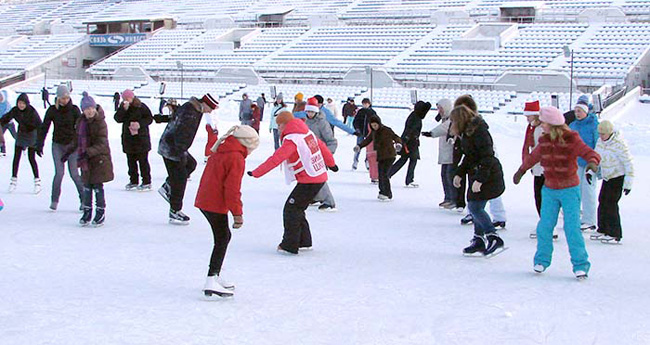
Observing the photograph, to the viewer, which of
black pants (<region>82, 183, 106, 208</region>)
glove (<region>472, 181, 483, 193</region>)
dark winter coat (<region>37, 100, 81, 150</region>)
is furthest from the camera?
dark winter coat (<region>37, 100, 81, 150</region>)

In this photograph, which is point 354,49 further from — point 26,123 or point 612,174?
point 612,174

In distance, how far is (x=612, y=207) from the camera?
712 cm

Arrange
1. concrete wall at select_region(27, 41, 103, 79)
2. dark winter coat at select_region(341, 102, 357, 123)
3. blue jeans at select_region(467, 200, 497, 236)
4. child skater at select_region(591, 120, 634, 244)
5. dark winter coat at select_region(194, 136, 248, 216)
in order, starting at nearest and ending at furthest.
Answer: dark winter coat at select_region(194, 136, 248, 216), blue jeans at select_region(467, 200, 497, 236), child skater at select_region(591, 120, 634, 244), dark winter coat at select_region(341, 102, 357, 123), concrete wall at select_region(27, 41, 103, 79)

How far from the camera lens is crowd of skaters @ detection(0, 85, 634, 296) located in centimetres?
504

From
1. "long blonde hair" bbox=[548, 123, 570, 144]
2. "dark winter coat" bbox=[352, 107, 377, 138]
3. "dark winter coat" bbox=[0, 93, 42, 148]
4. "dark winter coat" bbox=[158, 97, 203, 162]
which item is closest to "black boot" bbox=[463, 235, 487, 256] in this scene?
"long blonde hair" bbox=[548, 123, 570, 144]

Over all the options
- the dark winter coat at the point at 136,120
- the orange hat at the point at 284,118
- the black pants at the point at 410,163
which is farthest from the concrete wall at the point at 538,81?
the orange hat at the point at 284,118

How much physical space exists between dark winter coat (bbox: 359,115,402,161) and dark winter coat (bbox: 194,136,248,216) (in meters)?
4.76

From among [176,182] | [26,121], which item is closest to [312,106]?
[176,182]

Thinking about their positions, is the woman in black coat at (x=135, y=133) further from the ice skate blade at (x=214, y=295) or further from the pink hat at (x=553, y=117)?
the pink hat at (x=553, y=117)

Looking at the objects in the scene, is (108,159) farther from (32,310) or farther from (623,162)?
(623,162)

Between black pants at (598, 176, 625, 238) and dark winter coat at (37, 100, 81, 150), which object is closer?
black pants at (598, 176, 625, 238)

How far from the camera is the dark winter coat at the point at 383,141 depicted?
965 cm

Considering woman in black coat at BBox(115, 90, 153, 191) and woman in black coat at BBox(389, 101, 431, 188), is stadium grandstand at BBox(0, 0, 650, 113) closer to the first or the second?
woman in black coat at BBox(389, 101, 431, 188)

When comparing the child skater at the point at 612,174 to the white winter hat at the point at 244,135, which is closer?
the white winter hat at the point at 244,135
